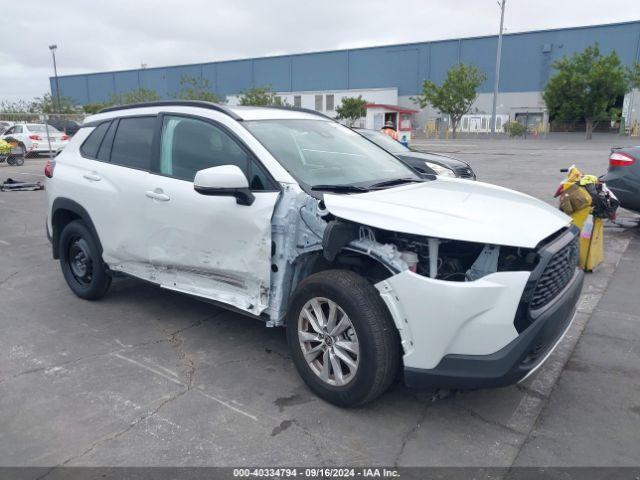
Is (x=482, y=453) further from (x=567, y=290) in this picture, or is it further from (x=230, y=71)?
(x=230, y=71)

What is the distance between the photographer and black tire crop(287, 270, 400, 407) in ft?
9.69

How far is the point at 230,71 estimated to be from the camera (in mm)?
68812

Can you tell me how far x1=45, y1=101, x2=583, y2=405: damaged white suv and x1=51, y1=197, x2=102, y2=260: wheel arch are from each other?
0.11ft

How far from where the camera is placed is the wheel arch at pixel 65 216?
4812 millimetres

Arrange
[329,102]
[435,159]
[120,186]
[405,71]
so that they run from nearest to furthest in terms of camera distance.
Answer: [120,186]
[435,159]
[405,71]
[329,102]

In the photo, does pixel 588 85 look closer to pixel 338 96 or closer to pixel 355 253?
pixel 338 96

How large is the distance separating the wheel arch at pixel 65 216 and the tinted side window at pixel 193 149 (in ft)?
3.63

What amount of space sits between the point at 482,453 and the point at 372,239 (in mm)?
1316

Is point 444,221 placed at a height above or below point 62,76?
below

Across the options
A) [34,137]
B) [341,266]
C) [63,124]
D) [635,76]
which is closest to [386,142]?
[341,266]

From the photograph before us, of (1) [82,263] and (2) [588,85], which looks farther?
(2) [588,85]

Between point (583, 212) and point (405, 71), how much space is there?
56.0m

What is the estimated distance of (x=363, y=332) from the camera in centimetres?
296

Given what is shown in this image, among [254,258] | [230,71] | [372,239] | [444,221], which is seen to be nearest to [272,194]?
[254,258]
